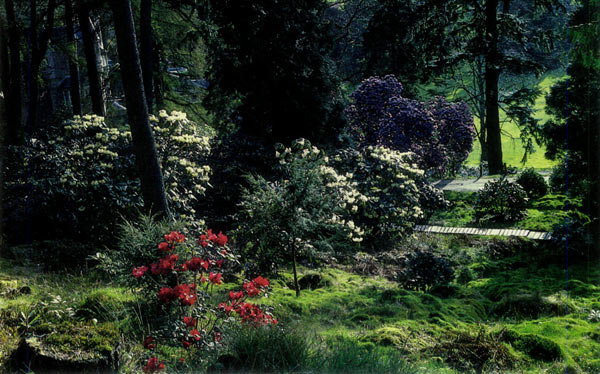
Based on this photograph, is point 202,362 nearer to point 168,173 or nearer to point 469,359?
point 469,359

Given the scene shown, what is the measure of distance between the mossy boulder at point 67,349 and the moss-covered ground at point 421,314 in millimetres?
11

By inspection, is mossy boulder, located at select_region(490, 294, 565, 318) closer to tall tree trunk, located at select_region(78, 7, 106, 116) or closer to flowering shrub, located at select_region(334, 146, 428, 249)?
flowering shrub, located at select_region(334, 146, 428, 249)

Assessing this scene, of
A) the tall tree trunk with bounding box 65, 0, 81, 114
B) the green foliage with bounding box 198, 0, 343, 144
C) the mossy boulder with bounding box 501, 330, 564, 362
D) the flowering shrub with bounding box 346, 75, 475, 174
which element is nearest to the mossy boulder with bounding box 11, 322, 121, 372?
the mossy boulder with bounding box 501, 330, 564, 362

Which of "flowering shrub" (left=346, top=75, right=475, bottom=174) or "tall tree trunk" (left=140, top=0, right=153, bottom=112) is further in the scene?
"flowering shrub" (left=346, top=75, right=475, bottom=174)

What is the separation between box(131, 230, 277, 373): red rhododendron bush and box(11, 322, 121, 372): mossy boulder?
31 centimetres

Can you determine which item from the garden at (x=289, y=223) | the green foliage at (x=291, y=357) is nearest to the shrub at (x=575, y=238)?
the garden at (x=289, y=223)

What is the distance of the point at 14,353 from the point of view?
331 cm

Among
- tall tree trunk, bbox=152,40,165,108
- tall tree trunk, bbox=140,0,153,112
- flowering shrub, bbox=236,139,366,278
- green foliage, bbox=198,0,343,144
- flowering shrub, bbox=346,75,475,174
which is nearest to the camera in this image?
flowering shrub, bbox=236,139,366,278

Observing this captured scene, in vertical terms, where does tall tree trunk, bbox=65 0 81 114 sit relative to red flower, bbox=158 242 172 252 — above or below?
above

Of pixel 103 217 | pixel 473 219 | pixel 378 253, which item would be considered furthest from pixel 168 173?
pixel 473 219

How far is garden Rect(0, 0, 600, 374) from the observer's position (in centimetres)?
402

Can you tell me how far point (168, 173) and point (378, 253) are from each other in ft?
14.3

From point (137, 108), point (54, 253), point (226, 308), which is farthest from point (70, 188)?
point (226, 308)

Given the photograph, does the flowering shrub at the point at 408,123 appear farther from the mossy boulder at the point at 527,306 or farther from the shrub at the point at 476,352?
the shrub at the point at 476,352
